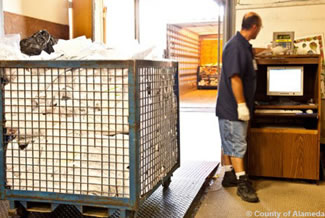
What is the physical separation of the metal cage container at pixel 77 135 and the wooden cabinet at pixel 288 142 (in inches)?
61.8

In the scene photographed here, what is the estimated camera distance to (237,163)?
3.21 metres

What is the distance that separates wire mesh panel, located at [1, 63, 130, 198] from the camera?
7.07 feet

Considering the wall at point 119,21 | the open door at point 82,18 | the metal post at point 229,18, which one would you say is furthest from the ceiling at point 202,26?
the open door at point 82,18

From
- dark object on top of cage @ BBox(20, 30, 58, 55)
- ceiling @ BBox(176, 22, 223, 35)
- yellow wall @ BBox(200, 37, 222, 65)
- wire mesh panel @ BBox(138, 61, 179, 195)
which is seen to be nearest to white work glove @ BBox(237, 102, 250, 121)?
wire mesh panel @ BBox(138, 61, 179, 195)

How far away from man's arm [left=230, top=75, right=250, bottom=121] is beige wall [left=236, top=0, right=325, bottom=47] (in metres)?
1.16

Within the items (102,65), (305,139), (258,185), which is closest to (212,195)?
(258,185)

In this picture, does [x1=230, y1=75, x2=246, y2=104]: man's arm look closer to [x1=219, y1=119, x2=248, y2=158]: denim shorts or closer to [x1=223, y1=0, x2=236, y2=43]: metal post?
[x1=219, y1=119, x2=248, y2=158]: denim shorts

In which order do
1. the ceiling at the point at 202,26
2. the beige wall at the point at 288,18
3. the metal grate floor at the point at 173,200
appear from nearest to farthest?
the metal grate floor at the point at 173,200
the beige wall at the point at 288,18
the ceiling at the point at 202,26

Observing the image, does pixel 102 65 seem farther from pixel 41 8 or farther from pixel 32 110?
pixel 41 8

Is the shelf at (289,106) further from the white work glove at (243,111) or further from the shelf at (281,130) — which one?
the white work glove at (243,111)

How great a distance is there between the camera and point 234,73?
301cm

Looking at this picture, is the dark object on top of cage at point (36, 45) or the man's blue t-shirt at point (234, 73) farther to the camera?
the man's blue t-shirt at point (234, 73)

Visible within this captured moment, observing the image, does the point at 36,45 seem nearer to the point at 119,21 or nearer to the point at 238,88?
the point at 238,88

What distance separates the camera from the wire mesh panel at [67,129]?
216cm
